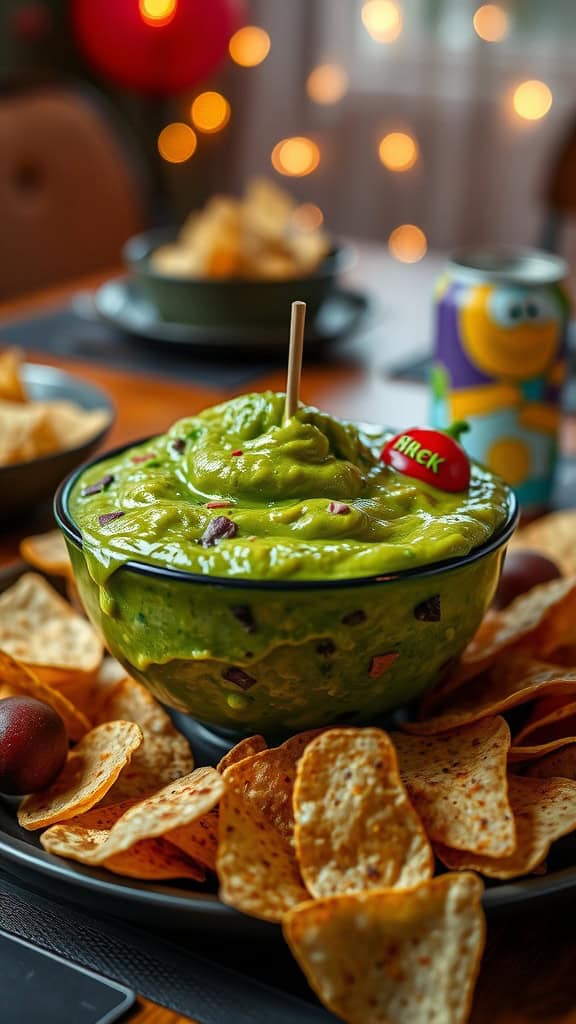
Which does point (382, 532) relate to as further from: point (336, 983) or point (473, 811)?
point (336, 983)

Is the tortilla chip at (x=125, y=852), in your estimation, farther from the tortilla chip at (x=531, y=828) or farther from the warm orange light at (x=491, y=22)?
the warm orange light at (x=491, y=22)

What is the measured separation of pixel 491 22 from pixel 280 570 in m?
4.09

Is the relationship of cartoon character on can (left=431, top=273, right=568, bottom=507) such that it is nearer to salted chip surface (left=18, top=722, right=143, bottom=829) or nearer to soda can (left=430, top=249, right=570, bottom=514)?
soda can (left=430, top=249, right=570, bottom=514)

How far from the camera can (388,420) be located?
1.82m

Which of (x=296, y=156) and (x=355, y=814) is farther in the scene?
(x=296, y=156)

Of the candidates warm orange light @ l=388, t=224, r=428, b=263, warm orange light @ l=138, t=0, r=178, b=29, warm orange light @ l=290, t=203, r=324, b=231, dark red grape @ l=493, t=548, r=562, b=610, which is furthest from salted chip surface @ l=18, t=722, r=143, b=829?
warm orange light @ l=290, t=203, r=324, b=231

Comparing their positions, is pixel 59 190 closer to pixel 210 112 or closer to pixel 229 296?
pixel 229 296

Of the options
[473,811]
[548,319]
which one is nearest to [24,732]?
[473,811]

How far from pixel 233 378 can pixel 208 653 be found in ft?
4.00

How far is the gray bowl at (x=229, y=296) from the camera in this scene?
2121 millimetres

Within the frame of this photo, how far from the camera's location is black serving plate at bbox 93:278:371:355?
6.87ft

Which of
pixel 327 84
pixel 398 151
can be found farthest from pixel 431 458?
pixel 327 84

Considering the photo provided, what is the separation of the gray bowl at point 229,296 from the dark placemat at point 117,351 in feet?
0.24

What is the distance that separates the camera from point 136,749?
2.88 ft
